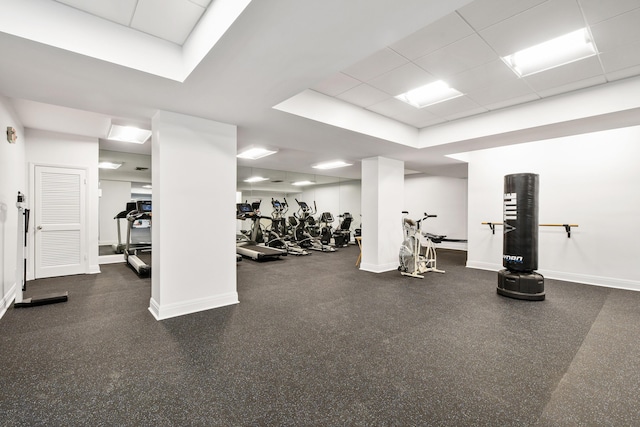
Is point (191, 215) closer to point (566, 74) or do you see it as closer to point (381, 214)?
point (381, 214)

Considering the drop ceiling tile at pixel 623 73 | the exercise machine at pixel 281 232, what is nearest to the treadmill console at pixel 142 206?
the exercise machine at pixel 281 232

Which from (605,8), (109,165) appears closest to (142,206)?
(109,165)

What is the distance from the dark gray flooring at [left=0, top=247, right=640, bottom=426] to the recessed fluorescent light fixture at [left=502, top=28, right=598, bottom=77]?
9.22ft

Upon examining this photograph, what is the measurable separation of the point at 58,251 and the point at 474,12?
23.0 ft

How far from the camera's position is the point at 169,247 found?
3361mm

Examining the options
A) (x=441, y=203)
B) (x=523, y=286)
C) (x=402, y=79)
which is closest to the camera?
(x=402, y=79)

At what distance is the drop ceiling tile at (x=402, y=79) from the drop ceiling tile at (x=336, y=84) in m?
0.23

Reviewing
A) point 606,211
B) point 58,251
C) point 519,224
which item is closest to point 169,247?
point 58,251

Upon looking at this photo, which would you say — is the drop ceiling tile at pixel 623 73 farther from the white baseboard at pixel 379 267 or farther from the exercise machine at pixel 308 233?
the exercise machine at pixel 308 233

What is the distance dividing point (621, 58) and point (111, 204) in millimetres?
9541

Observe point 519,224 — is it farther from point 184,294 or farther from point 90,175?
point 90,175

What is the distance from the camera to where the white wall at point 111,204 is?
720cm

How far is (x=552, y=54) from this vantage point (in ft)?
9.55

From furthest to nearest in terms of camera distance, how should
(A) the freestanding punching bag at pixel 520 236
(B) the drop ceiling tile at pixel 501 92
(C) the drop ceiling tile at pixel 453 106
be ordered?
(A) the freestanding punching bag at pixel 520 236 < (C) the drop ceiling tile at pixel 453 106 < (B) the drop ceiling tile at pixel 501 92
